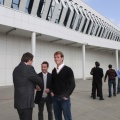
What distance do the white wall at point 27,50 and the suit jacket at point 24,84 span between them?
13.6 meters

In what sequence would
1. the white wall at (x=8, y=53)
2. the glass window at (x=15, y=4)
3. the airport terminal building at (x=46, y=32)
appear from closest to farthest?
the airport terminal building at (x=46, y=32), the white wall at (x=8, y=53), the glass window at (x=15, y=4)

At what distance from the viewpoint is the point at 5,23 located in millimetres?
14508

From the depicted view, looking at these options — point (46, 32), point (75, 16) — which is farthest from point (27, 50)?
point (75, 16)

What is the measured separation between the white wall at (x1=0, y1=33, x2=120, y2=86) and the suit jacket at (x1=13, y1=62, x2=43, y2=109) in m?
13.6

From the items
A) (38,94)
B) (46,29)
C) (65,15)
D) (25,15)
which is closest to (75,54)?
(65,15)

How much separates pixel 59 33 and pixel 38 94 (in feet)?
50.3

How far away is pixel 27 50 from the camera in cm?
1908

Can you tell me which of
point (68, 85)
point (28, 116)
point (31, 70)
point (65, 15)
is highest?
point (65, 15)

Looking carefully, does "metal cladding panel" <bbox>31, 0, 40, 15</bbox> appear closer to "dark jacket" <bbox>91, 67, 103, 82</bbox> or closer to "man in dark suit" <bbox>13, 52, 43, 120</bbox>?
"dark jacket" <bbox>91, 67, 103, 82</bbox>

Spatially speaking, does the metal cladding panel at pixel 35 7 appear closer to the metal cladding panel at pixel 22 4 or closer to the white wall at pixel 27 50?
the metal cladding panel at pixel 22 4

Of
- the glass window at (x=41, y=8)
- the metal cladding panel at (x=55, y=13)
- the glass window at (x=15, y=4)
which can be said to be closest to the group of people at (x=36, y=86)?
the glass window at (x=15, y=4)

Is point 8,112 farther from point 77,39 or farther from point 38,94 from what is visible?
point 77,39

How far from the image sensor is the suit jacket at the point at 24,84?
11.1ft

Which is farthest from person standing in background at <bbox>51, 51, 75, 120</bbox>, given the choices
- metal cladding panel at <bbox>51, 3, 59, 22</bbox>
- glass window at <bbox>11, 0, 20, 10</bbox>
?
metal cladding panel at <bbox>51, 3, 59, 22</bbox>
